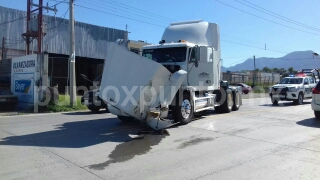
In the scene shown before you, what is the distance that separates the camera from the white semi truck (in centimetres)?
820

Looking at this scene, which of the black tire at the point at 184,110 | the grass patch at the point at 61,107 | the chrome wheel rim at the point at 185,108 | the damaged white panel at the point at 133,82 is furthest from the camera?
the grass patch at the point at 61,107

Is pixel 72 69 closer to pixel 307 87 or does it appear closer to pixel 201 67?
pixel 201 67

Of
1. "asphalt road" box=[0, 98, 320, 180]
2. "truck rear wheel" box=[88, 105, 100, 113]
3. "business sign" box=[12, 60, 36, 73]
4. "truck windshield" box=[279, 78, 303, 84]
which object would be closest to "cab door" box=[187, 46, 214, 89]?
"asphalt road" box=[0, 98, 320, 180]

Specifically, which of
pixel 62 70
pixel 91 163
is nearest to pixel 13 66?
pixel 62 70

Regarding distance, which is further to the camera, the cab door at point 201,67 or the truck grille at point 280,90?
the truck grille at point 280,90

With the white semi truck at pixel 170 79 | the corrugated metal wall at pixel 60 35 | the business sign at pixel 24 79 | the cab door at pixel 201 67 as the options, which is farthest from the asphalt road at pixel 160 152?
the corrugated metal wall at pixel 60 35

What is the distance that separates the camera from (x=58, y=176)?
16.4ft

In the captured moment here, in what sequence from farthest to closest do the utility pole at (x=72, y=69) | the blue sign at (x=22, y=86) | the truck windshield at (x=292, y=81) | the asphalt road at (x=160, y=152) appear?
the truck windshield at (x=292, y=81) < the blue sign at (x=22, y=86) < the utility pole at (x=72, y=69) < the asphalt road at (x=160, y=152)

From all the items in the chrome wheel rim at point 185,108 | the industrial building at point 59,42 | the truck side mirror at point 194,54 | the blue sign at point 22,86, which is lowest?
the chrome wheel rim at point 185,108

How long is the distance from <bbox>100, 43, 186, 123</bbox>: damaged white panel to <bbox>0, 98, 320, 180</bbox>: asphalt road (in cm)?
95

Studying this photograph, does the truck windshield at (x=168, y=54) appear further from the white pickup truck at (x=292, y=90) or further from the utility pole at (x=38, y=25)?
the utility pole at (x=38, y=25)

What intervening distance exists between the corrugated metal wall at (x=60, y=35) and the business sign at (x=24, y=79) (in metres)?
13.0

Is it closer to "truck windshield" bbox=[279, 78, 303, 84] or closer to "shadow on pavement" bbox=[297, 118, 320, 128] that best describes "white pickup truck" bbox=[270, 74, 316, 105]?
"truck windshield" bbox=[279, 78, 303, 84]

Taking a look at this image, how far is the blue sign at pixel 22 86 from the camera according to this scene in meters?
16.8
